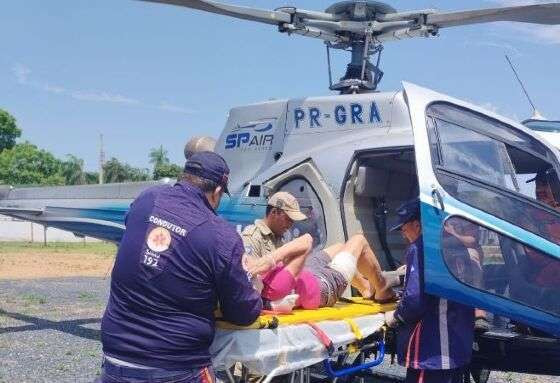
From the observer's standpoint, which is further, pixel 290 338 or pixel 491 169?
pixel 491 169

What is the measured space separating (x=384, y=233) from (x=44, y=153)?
50.1 meters

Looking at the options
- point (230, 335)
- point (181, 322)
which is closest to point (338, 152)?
point (230, 335)

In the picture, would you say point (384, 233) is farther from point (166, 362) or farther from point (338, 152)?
point (166, 362)

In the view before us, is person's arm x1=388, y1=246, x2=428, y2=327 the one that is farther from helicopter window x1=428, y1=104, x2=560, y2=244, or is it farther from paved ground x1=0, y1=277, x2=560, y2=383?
paved ground x1=0, y1=277, x2=560, y2=383

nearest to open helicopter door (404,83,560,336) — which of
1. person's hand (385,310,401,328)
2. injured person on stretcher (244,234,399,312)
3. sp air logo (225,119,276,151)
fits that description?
person's hand (385,310,401,328)

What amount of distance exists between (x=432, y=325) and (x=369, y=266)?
1.05 m

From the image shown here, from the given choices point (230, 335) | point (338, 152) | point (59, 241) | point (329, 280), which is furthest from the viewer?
point (59, 241)

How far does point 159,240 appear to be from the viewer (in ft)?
10.5

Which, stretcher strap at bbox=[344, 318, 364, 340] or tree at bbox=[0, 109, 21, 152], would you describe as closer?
stretcher strap at bbox=[344, 318, 364, 340]

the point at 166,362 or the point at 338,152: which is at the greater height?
the point at 338,152

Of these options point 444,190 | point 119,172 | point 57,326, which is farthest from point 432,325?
point 119,172

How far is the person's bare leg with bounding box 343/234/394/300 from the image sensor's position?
17.5 ft

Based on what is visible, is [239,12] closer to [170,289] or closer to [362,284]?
[362,284]

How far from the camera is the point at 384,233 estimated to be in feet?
20.5
